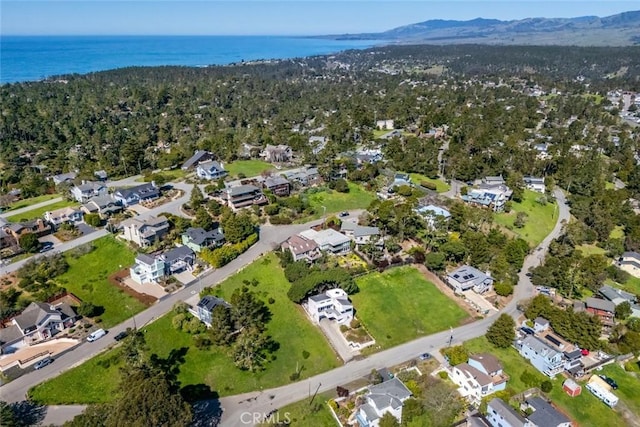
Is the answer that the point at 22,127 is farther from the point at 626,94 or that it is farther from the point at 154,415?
the point at 626,94

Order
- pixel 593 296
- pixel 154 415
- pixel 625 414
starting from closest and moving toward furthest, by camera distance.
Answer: pixel 154 415 → pixel 625 414 → pixel 593 296

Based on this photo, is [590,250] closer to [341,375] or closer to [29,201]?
[341,375]

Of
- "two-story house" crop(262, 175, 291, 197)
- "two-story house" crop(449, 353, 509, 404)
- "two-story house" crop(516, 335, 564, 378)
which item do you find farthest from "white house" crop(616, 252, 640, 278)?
"two-story house" crop(262, 175, 291, 197)

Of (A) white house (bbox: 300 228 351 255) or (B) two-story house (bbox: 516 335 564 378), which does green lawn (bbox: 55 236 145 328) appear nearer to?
(A) white house (bbox: 300 228 351 255)

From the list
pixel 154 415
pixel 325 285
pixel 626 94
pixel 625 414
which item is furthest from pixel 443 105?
pixel 154 415

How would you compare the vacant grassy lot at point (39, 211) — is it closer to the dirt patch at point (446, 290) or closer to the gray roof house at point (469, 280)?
the dirt patch at point (446, 290)

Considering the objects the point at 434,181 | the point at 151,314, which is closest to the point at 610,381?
the point at 151,314
